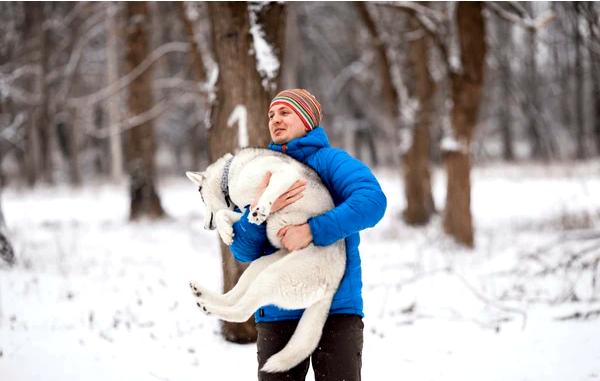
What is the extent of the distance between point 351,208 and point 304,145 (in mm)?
445

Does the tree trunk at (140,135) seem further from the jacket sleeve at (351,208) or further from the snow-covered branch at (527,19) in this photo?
the jacket sleeve at (351,208)

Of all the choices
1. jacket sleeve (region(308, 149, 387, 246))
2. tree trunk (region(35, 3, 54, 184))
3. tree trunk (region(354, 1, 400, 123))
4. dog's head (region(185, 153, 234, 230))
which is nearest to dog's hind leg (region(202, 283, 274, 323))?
jacket sleeve (region(308, 149, 387, 246))

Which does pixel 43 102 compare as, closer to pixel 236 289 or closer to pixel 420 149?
pixel 420 149

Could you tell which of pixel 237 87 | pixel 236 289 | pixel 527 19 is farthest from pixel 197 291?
pixel 527 19

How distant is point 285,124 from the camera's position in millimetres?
2434

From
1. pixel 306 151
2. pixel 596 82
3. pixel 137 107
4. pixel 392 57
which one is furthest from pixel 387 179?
pixel 306 151

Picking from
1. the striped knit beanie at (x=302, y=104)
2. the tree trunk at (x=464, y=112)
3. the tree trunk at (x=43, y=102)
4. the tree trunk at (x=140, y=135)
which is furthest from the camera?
the tree trunk at (x=43, y=102)

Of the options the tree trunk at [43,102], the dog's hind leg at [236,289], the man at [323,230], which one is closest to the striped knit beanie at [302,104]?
the man at [323,230]

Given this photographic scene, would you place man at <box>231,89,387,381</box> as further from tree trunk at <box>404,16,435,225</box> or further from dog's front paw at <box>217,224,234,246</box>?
tree trunk at <box>404,16,435,225</box>

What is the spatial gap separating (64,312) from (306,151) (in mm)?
4069

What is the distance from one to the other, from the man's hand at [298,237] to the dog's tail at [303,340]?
27cm

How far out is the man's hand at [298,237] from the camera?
2.17m

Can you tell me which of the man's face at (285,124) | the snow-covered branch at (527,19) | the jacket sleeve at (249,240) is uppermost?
the snow-covered branch at (527,19)

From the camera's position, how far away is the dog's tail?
2.22 m
